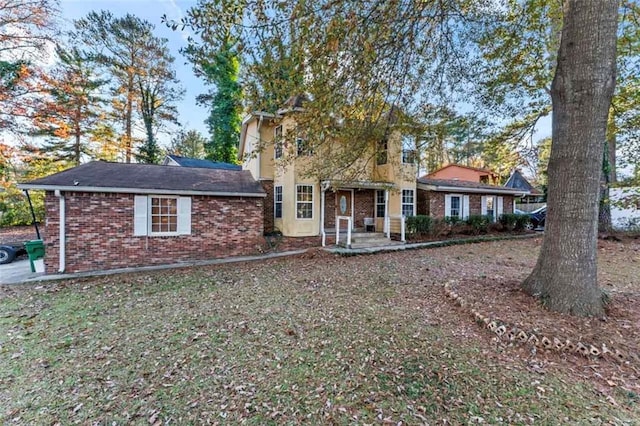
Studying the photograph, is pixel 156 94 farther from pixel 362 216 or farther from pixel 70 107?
pixel 362 216

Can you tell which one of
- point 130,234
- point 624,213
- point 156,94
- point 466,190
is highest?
point 156,94

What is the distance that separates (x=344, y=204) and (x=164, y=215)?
25.3ft

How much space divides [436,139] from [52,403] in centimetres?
896

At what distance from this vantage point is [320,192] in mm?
12383

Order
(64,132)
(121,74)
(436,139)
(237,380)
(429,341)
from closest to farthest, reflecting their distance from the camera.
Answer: (237,380)
(429,341)
(436,139)
(64,132)
(121,74)

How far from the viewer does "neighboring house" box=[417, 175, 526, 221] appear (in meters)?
14.6

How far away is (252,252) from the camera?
1094 cm

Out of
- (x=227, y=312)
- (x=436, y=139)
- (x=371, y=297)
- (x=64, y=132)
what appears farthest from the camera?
(x=64, y=132)

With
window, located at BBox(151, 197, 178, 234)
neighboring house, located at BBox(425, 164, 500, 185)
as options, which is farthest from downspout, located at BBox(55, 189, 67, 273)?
neighboring house, located at BBox(425, 164, 500, 185)

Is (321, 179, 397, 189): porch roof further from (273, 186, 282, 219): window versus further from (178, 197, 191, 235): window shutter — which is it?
(178, 197, 191, 235): window shutter

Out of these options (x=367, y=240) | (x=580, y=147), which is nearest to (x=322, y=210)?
(x=367, y=240)

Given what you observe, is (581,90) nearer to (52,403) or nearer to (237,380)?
(237,380)

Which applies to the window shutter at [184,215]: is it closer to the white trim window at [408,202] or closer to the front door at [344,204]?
the front door at [344,204]

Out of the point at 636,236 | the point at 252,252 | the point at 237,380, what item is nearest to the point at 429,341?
the point at 237,380
